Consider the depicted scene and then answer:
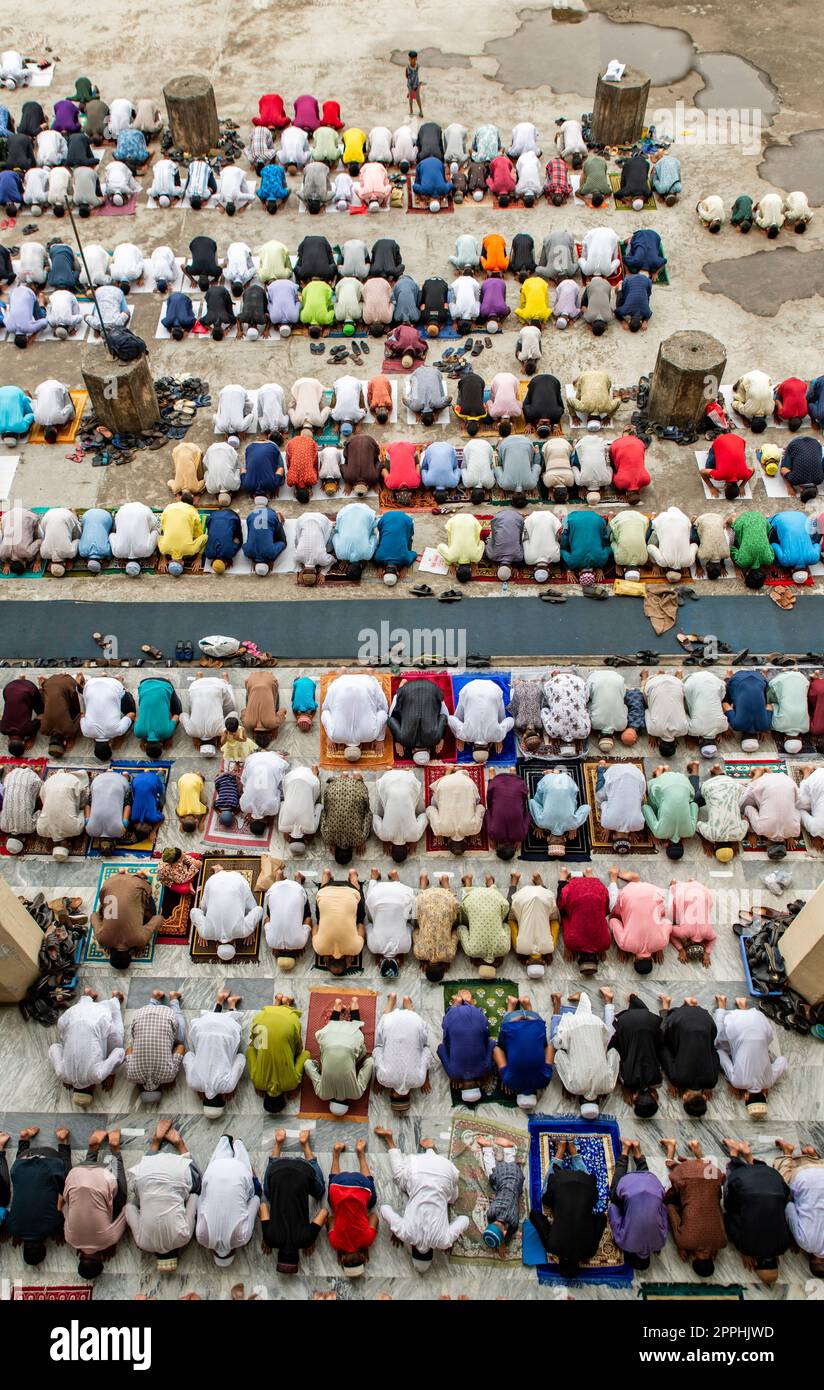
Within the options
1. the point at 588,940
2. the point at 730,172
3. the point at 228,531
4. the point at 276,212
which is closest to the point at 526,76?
the point at 730,172

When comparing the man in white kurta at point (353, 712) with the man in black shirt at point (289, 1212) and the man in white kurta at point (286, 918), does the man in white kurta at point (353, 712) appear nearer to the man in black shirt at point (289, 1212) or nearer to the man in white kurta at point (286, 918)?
the man in white kurta at point (286, 918)

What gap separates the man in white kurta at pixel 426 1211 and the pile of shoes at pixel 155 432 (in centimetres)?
1127

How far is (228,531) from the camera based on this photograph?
15.9 meters

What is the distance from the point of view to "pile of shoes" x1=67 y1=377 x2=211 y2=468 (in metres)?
17.6

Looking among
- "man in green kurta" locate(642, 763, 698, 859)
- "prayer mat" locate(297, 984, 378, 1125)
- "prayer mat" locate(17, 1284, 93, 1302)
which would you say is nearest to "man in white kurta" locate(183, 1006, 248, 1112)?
"prayer mat" locate(297, 984, 378, 1125)

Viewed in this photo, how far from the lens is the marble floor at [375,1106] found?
10555 mm

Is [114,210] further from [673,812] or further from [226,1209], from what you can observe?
[226,1209]

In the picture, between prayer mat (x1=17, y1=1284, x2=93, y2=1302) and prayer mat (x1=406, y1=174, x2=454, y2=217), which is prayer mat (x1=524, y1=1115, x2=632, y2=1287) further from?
prayer mat (x1=406, y1=174, x2=454, y2=217)

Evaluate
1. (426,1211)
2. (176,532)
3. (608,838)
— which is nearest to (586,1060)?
(426,1211)

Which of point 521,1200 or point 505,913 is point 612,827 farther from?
point 521,1200

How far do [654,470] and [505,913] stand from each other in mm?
7860

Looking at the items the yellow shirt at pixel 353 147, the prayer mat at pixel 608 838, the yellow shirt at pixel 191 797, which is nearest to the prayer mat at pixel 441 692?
the prayer mat at pixel 608 838

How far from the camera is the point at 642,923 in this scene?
12188 mm

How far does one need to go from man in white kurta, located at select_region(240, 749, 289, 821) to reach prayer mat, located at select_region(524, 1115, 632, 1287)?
14.5 feet
